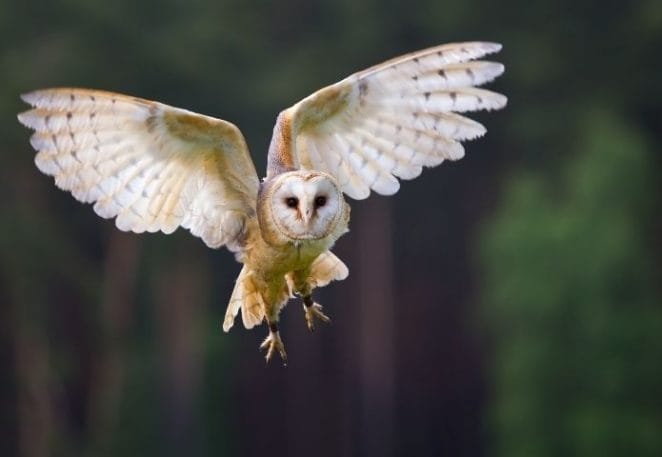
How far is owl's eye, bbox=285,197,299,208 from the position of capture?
6240 mm

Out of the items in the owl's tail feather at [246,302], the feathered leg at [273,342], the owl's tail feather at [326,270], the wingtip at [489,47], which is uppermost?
the wingtip at [489,47]

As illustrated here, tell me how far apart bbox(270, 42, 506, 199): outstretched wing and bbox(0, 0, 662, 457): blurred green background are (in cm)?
1398

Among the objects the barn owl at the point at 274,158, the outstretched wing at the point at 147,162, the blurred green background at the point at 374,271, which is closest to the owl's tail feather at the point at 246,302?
the barn owl at the point at 274,158

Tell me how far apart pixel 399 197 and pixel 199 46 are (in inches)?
157

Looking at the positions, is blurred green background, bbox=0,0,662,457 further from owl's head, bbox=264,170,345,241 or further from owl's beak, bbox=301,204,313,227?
owl's beak, bbox=301,204,313,227

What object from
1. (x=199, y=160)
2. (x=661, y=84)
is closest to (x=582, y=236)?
(x=661, y=84)

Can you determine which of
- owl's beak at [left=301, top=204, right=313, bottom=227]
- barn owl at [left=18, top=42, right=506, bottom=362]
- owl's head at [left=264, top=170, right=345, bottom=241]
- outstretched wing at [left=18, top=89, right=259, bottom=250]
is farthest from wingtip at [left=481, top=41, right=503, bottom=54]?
outstretched wing at [left=18, top=89, right=259, bottom=250]

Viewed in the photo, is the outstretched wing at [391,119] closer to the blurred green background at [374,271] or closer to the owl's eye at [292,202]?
the owl's eye at [292,202]

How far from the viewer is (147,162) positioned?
6.65 m

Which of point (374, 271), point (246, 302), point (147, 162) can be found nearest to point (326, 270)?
point (246, 302)

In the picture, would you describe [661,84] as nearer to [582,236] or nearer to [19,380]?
[582,236]

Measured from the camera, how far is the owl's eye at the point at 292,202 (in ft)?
20.5

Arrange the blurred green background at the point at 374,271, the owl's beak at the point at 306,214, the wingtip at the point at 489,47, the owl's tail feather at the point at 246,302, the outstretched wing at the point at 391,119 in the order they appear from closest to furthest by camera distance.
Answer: the owl's beak at the point at 306,214 → the wingtip at the point at 489,47 → the outstretched wing at the point at 391,119 → the owl's tail feather at the point at 246,302 → the blurred green background at the point at 374,271

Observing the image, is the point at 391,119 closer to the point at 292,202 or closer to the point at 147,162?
the point at 292,202
